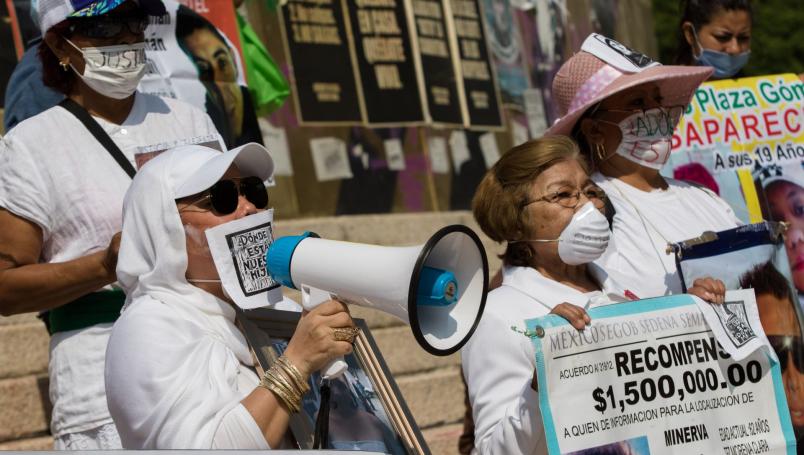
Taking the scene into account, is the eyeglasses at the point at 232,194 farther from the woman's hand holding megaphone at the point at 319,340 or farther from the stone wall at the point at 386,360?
the stone wall at the point at 386,360

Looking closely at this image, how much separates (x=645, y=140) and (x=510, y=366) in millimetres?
1175

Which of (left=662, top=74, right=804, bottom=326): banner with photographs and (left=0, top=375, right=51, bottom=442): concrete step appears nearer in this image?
(left=662, top=74, right=804, bottom=326): banner with photographs

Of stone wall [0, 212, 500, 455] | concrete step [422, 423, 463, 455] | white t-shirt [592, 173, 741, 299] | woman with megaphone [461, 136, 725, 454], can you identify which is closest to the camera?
woman with megaphone [461, 136, 725, 454]

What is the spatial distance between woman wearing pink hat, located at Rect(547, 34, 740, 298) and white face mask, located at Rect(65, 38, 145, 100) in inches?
55.5

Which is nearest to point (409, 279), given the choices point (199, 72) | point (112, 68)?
point (112, 68)

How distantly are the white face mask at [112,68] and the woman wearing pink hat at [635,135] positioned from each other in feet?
4.63

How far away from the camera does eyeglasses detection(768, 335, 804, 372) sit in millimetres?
4195

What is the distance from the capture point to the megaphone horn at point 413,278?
303 cm

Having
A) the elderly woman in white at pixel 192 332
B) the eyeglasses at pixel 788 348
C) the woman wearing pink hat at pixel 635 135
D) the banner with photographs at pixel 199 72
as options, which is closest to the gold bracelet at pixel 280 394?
the elderly woman in white at pixel 192 332

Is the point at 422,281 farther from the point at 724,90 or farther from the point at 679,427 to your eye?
the point at 724,90

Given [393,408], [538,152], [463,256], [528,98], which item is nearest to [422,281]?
[463,256]

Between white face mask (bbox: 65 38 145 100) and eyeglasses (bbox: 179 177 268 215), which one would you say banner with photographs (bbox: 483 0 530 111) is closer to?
white face mask (bbox: 65 38 145 100)

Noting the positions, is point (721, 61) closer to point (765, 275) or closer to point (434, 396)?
point (765, 275)

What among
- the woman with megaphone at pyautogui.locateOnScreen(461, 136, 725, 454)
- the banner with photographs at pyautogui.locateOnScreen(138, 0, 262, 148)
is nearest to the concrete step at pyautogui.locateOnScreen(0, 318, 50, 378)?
the banner with photographs at pyautogui.locateOnScreen(138, 0, 262, 148)
